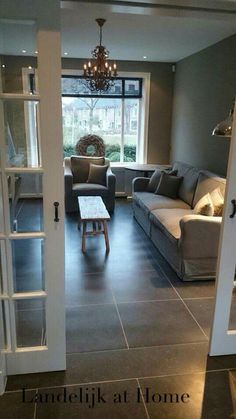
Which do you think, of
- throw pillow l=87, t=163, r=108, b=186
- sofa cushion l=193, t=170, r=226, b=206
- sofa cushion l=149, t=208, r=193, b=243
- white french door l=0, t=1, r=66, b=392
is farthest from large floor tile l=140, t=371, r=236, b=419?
throw pillow l=87, t=163, r=108, b=186

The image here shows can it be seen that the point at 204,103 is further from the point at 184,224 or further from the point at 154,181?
the point at 184,224

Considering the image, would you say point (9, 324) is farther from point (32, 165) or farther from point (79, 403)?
point (32, 165)

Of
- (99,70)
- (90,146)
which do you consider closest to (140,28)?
(99,70)

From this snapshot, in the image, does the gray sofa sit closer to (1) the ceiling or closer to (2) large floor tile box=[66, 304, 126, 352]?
(2) large floor tile box=[66, 304, 126, 352]

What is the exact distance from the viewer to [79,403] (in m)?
1.96

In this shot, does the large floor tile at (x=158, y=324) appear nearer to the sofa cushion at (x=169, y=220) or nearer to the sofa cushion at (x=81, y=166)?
the sofa cushion at (x=169, y=220)

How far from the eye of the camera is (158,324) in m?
2.72

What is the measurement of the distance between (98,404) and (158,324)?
91cm

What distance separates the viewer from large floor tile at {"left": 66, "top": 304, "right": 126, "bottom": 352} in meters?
Result: 2.45

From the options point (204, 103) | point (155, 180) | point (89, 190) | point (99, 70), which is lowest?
point (89, 190)

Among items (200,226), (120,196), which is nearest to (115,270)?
(200,226)

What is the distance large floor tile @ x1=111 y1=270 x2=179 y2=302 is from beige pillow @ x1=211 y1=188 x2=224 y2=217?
90 centimetres

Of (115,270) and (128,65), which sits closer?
(115,270)

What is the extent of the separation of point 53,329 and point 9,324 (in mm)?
268
